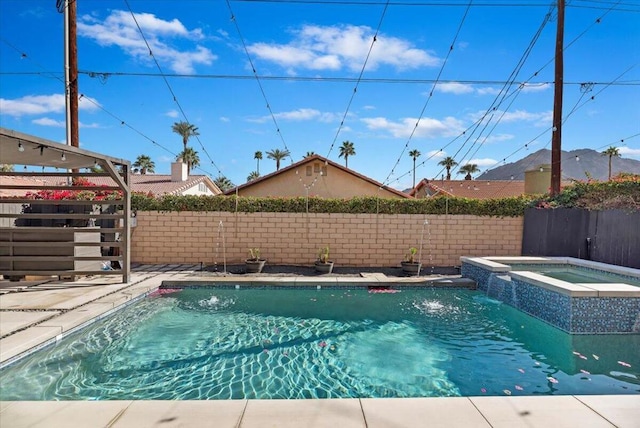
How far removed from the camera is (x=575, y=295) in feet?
16.6

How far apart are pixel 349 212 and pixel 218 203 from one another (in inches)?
139

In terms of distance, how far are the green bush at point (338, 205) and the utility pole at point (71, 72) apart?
7.33 ft

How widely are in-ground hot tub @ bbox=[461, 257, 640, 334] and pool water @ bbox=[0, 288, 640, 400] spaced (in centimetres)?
19

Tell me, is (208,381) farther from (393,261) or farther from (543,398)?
(393,261)

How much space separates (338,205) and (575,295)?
589cm

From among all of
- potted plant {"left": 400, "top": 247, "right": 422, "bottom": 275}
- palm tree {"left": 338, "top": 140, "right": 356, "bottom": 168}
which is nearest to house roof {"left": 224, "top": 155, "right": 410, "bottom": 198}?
potted plant {"left": 400, "top": 247, "right": 422, "bottom": 275}

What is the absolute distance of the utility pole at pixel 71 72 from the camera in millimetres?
9242

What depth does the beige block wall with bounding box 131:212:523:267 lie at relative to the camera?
9.62 m

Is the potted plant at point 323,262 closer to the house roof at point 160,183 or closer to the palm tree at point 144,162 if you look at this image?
the house roof at point 160,183

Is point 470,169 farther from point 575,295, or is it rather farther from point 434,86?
point 575,295

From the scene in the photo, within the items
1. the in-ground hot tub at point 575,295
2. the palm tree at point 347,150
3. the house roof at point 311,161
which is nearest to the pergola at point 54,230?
the in-ground hot tub at point 575,295

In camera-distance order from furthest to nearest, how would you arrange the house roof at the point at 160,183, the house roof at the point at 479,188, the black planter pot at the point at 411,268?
the house roof at the point at 479,188
the house roof at the point at 160,183
the black planter pot at the point at 411,268

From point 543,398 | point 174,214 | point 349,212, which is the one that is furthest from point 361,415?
point 174,214

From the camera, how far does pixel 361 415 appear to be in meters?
2.49
